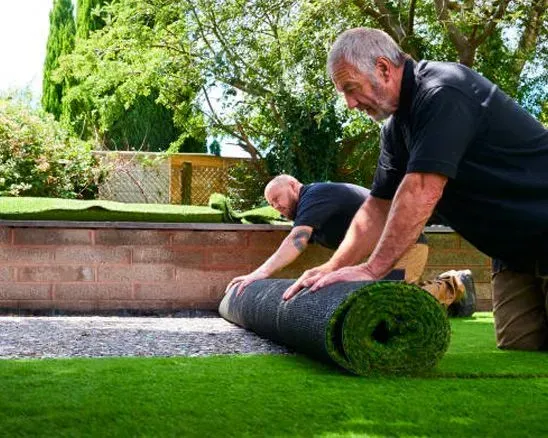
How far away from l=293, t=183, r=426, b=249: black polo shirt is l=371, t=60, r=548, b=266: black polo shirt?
2.02 metres

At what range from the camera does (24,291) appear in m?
6.77

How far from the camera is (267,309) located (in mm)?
4188

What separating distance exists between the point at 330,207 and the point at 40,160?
565cm

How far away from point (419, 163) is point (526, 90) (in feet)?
37.3

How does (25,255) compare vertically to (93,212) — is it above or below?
below

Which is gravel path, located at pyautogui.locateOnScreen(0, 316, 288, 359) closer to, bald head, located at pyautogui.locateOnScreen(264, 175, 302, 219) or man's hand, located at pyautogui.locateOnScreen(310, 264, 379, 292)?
man's hand, located at pyautogui.locateOnScreen(310, 264, 379, 292)

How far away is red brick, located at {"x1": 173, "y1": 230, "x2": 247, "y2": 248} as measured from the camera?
23.0ft

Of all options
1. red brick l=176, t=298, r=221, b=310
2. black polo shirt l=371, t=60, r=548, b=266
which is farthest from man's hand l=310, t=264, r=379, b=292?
red brick l=176, t=298, r=221, b=310

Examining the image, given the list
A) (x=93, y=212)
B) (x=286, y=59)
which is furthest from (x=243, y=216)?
(x=286, y=59)

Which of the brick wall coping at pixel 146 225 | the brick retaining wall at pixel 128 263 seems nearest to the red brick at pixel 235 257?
the brick retaining wall at pixel 128 263

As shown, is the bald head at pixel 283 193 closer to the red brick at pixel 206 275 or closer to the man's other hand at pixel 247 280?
the man's other hand at pixel 247 280

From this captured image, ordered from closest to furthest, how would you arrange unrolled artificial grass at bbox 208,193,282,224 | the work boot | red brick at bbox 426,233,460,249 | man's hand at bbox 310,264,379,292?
man's hand at bbox 310,264,379,292
the work boot
unrolled artificial grass at bbox 208,193,282,224
red brick at bbox 426,233,460,249

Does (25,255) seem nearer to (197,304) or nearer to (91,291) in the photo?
(91,291)

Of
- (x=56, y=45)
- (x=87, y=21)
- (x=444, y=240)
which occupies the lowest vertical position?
(x=444, y=240)
